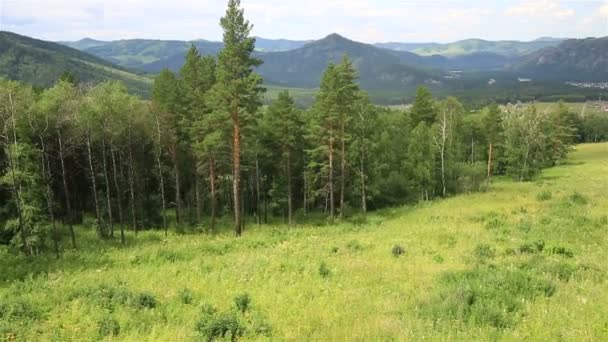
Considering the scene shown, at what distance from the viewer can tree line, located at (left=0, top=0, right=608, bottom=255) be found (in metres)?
35.8

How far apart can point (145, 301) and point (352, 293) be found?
592 centimetres

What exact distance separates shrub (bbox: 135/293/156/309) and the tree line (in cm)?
2288

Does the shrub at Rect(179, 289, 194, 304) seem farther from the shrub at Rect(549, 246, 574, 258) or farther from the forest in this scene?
the shrub at Rect(549, 246, 574, 258)

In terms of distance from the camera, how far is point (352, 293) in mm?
13625

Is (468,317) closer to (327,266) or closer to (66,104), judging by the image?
(327,266)

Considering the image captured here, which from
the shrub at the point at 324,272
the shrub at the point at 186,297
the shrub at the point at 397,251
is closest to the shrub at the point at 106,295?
the shrub at the point at 186,297

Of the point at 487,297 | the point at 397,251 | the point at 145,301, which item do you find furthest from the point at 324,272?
the point at 487,297

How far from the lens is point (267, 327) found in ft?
34.1

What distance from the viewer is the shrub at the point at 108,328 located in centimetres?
1064

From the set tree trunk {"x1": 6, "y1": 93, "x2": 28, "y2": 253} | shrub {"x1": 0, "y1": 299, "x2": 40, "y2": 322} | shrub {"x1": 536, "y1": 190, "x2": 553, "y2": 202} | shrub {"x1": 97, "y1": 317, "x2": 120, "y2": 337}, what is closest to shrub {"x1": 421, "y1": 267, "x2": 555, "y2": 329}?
shrub {"x1": 97, "y1": 317, "x2": 120, "y2": 337}

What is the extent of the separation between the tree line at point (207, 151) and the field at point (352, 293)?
14.1 meters

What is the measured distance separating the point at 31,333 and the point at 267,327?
17.5 ft

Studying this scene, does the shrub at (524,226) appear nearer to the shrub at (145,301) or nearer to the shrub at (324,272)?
the shrub at (324,272)

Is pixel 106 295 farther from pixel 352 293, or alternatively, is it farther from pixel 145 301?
pixel 352 293
